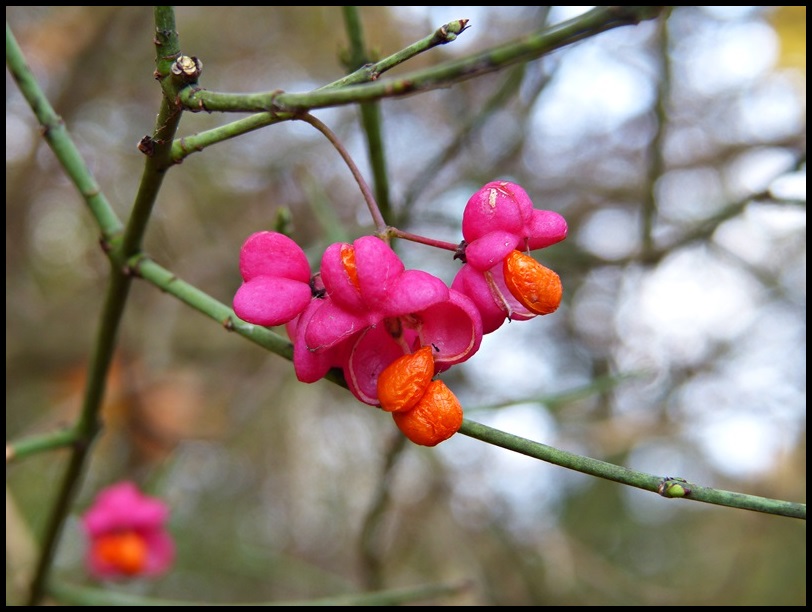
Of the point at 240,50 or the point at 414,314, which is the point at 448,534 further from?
the point at 240,50

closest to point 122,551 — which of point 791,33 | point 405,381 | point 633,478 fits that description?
point 405,381

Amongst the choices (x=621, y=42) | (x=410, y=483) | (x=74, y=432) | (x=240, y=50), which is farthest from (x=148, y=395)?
(x=621, y=42)

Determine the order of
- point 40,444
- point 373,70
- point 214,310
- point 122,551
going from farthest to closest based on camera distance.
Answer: point 122,551 → point 40,444 → point 214,310 → point 373,70

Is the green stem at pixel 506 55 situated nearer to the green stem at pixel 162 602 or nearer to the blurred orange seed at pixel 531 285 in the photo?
the blurred orange seed at pixel 531 285

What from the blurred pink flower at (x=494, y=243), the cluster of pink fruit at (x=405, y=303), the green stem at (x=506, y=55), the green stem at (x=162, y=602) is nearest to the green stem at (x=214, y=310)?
the cluster of pink fruit at (x=405, y=303)

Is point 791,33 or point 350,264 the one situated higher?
point 791,33

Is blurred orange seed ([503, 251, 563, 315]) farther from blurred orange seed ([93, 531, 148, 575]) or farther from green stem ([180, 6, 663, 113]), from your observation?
blurred orange seed ([93, 531, 148, 575])

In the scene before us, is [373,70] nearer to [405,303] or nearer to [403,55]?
[403,55]
